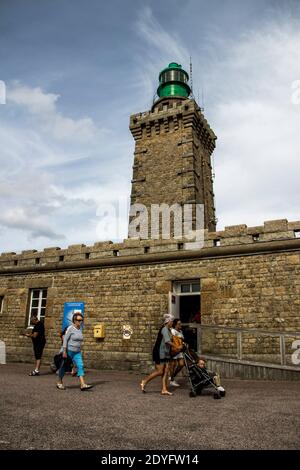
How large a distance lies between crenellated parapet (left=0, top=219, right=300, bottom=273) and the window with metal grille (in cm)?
90

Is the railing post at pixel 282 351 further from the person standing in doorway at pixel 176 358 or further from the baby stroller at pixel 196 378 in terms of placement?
the baby stroller at pixel 196 378

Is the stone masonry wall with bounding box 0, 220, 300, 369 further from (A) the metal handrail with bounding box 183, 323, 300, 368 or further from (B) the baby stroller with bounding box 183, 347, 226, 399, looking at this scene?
(B) the baby stroller with bounding box 183, 347, 226, 399

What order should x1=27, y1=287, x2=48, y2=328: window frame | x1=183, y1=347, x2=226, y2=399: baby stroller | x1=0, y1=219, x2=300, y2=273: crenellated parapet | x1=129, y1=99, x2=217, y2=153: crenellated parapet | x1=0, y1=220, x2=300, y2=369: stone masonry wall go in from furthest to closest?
x1=129, y1=99, x2=217, y2=153: crenellated parapet → x1=27, y1=287, x2=48, y2=328: window frame → x1=0, y1=219, x2=300, y2=273: crenellated parapet → x1=0, y1=220, x2=300, y2=369: stone masonry wall → x1=183, y1=347, x2=226, y2=399: baby stroller

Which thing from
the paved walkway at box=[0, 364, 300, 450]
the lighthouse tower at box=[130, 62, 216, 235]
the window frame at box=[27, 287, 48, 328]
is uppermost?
the lighthouse tower at box=[130, 62, 216, 235]

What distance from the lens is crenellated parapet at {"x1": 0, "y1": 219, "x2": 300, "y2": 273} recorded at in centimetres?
962

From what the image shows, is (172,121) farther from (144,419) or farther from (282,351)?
(144,419)

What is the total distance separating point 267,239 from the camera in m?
9.66

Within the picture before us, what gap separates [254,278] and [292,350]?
2011 millimetres

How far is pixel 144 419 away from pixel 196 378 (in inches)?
85.6

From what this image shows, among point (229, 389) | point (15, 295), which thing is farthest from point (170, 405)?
point (15, 295)

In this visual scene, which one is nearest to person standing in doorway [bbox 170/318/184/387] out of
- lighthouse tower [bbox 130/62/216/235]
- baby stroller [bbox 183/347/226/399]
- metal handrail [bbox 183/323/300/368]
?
baby stroller [bbox 183/347/226/399]

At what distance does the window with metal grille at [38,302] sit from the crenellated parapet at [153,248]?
902 millimetres

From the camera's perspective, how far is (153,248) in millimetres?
11203

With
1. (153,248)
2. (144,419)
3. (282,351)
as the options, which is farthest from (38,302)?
(144,419)
